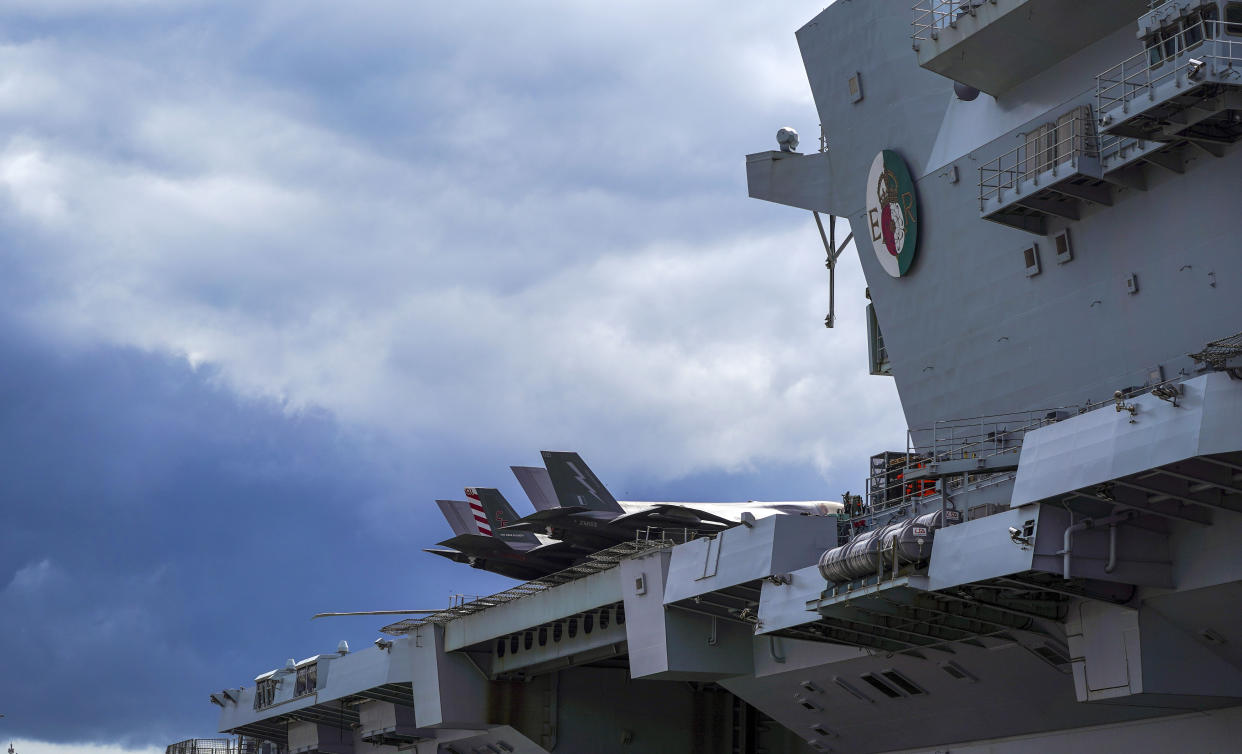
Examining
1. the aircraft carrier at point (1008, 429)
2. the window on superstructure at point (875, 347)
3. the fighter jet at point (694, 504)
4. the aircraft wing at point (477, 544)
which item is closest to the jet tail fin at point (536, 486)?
the fighter jet at point (694, 504)

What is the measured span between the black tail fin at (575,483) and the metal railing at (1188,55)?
90.4ft

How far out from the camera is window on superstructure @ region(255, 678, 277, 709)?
56.9 meters

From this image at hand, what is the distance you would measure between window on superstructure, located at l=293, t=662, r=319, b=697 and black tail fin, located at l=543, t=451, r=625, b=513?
12.0m

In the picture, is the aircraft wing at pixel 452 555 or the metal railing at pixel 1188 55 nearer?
the metal railing at pixel 1188 55

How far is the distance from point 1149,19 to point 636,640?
18.9 m

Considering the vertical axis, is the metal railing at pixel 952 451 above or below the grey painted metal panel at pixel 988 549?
above

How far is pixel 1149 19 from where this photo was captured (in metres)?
24.2

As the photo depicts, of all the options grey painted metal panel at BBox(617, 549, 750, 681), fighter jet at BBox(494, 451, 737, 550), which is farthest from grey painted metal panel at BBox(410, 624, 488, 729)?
grey painted metal panel at BBox(617, 549, 750, 681)

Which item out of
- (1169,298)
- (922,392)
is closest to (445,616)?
(922,392)

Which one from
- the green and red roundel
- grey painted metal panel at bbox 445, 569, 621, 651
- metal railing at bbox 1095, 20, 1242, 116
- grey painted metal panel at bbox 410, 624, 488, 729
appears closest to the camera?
metal railing at bbox 1095, 20, 1242, 116

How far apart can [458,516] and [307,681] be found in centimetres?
1138

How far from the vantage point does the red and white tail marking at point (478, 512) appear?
A: 195ft

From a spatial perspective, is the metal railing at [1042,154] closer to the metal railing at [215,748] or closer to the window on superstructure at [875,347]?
the window on superstructure at [875,347]

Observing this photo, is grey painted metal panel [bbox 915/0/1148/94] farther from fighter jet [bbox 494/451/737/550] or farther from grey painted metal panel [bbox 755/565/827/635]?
fighter jet [bbox 494/451/737/550]
